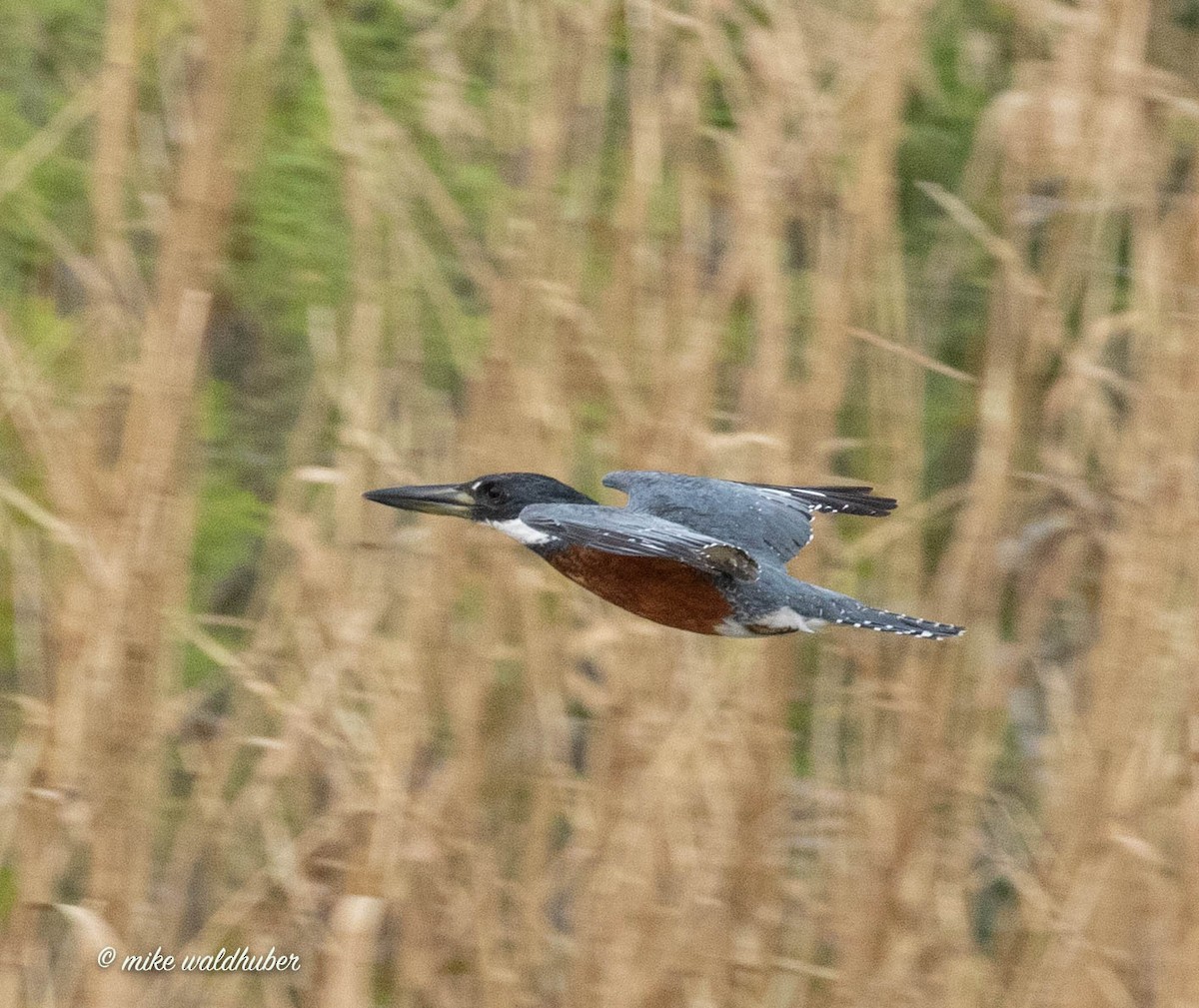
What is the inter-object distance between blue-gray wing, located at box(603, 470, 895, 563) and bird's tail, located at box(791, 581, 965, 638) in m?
0.12

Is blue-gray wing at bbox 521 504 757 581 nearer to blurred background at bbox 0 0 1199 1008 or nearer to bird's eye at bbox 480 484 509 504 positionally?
bird's eye at bbox 480 484 509 504

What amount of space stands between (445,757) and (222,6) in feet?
4.17

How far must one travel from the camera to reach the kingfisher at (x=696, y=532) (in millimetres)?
2594

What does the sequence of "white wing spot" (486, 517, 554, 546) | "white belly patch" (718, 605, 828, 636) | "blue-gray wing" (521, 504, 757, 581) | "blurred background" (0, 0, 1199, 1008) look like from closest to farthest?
"blue-gray wing" (521, 504, 757, 581) < "white wing spot" (486, 517, 554, 546) < "white belly patch" (718, 605, 828, 636) < "blurred background" (0, 0, 1199, 1008)

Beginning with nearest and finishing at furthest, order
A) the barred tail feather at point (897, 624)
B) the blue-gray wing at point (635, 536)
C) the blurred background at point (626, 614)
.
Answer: the blue-gray wing at point (635, 536), the barred tail feather at point (897, 624), the blurred background at point (626, 614)

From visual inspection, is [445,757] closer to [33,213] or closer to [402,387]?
[402,387]

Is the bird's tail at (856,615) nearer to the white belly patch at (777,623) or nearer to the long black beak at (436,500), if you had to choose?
the white belly patch at (777,623)

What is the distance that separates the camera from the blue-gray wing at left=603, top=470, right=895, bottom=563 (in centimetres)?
273

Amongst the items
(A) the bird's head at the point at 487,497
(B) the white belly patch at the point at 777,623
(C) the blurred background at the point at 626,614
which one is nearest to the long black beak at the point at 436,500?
(A) the bird's head at the point at 487,497

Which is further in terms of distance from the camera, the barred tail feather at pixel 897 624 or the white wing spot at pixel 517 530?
the white wing spot at pixel 517 530

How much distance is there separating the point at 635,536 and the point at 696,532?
22 cm

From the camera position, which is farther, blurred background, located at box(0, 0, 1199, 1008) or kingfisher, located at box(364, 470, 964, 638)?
blurred background, located at box(0, 0, 1199, 1008)

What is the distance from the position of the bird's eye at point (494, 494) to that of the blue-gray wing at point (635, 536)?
0.20 metres

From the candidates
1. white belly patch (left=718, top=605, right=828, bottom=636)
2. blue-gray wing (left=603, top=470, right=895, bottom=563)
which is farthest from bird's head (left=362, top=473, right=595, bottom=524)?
white belly patch (left=718, top=605, right=828, bottom=636)
